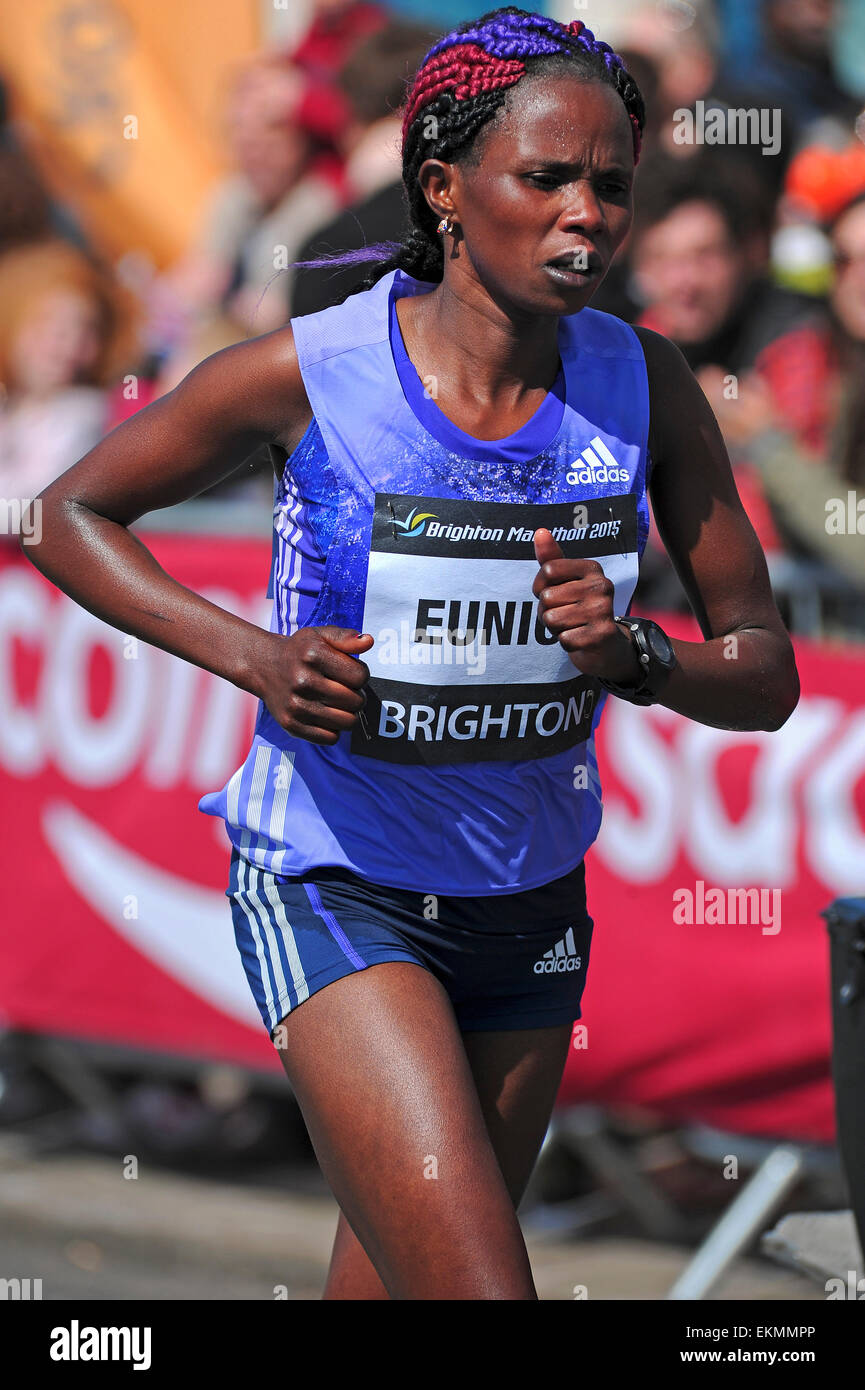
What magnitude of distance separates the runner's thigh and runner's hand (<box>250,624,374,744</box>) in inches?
13.9

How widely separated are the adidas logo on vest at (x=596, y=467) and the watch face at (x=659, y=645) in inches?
9.6

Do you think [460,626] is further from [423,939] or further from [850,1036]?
[850,1036]

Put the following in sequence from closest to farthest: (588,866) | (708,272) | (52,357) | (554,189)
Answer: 1. (554,189)
2. (588,866)
3. (708,272)
4. (52,357)

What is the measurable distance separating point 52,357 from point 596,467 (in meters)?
4.02

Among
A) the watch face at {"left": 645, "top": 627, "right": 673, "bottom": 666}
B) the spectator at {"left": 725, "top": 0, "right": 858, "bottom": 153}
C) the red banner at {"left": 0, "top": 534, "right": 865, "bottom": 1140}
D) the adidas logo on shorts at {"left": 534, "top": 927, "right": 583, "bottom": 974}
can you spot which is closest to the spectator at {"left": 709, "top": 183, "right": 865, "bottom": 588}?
the red banner at {"left": 0, "top": 534, "right": 865, "bottom": 1140}

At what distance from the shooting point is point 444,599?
7.66 ft

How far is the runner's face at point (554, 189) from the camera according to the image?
87.8 inches

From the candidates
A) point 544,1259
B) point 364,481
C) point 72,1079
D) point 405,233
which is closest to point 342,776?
point 364,481

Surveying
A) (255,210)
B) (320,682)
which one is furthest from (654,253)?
(320,682)

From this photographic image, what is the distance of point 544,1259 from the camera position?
4.52 m

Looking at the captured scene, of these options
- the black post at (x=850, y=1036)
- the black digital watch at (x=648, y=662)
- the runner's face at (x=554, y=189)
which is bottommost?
the black post at (x=850, y=1036)

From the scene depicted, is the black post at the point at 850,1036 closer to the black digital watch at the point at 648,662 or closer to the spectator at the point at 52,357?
the black digital watch at the point at 648,662

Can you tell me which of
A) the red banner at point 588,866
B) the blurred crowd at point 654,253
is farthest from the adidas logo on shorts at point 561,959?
the blurred crowd at point 654,253

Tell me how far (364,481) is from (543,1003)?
0.84 metres
